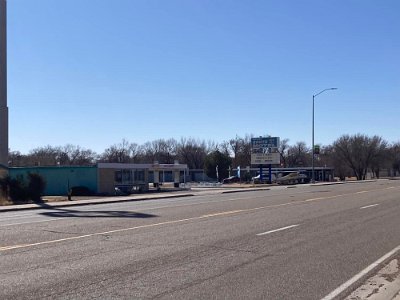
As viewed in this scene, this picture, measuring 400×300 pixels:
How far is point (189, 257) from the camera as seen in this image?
11.4 metres

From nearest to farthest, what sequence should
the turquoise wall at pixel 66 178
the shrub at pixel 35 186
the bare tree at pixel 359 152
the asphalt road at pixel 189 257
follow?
1. the asphalt road at pixel 189 257
2. the shrub at pixel 35 186
3. the turquoise wall at pixel 66 178
4. the bare tree at pixel 359 152

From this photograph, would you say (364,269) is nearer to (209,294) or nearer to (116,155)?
(209,294)

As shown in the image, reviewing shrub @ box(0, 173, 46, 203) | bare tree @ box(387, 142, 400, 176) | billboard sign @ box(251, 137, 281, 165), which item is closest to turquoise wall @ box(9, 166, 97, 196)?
shrub @ box(0, 173, 46, 203)

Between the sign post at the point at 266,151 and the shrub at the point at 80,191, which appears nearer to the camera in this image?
the shrub at the point at 80,191

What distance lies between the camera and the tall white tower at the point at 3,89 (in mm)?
42500

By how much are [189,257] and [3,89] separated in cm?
3599

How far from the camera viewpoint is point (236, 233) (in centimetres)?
1560

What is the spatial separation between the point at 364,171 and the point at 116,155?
70.4m

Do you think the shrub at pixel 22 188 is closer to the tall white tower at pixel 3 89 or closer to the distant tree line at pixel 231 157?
the tall white tower at pixel 3 89

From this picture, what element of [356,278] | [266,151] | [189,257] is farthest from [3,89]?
[266,151]

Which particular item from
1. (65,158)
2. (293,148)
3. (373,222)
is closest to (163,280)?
(373,222)

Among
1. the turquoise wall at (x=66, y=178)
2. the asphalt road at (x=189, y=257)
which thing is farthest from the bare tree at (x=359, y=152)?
the asphalt road at (x=189, y=257)

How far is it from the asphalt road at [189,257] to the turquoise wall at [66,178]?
1450 inches

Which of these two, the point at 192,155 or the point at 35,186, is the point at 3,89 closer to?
the point at 35,186
